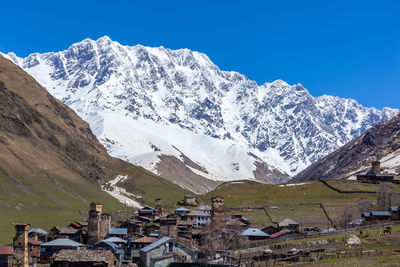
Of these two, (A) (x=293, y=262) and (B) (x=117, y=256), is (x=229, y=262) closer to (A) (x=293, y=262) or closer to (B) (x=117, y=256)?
(A) (x=293, y=262)

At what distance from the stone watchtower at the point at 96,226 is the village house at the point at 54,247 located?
7228 millimetres

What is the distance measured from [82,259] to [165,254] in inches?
571

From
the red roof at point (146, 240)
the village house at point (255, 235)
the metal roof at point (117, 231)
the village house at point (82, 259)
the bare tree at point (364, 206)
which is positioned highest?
the bare tree at point (364, 206)

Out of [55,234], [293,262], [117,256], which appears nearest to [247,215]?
[55,234]

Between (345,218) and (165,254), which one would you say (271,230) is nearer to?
(345,218)

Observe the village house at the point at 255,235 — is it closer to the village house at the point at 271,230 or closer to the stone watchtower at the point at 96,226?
the village house at the point at 271,230

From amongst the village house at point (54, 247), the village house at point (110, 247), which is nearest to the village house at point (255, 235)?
the village house at point (110, 247)

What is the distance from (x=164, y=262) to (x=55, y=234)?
49.6m

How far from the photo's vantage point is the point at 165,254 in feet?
322

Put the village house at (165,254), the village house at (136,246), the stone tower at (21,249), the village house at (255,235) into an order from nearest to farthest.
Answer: the stone tower at (21,249)
the village house at (165,254)
the village house at (136,246)
the village house at (255,235)

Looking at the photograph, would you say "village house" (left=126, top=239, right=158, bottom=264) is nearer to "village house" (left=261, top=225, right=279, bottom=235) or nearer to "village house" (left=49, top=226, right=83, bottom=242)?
"village house" (left=49, top=226, right=83, bottom=242)

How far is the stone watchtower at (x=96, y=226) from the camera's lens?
123 metres

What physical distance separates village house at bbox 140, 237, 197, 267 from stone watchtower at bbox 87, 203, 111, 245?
24.1 m

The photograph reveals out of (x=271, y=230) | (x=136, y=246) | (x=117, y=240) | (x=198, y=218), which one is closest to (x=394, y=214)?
(x=271, y=230)
